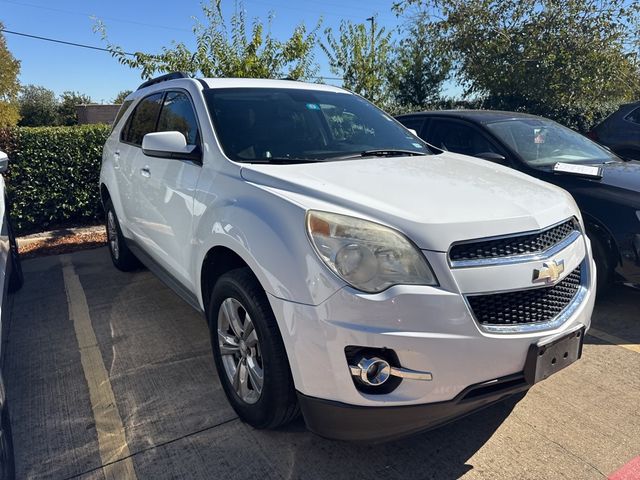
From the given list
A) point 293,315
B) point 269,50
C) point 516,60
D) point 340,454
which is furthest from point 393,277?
point 516,60

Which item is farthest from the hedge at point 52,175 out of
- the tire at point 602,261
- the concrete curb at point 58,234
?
the tire at point 602,261

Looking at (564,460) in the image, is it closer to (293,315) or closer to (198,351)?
(293,315)

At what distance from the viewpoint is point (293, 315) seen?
205 cm

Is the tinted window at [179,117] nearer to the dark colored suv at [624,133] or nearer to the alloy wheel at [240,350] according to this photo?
the alloy wheel at [240,350]

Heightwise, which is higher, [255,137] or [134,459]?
[255,137]

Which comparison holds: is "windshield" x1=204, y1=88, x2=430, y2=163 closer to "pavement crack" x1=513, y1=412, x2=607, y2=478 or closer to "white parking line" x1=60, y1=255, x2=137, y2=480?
"white parking line" x1=60, y1=255, x2=137, y2=480

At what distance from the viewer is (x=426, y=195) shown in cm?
234

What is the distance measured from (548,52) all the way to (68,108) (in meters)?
36.1

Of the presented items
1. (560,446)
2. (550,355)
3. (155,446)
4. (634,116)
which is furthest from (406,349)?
(634,116)

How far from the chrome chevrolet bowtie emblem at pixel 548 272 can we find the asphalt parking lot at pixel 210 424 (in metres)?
0.90

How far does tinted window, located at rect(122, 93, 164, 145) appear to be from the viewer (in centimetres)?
412

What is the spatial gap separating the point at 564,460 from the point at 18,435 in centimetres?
275

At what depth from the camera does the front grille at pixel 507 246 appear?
6.68 feet

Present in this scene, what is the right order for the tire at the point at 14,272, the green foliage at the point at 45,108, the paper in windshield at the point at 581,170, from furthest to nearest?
the green foliage at the point at 45,108 → the tire at the point at 14,272 → the paper in windshield at the point at 581,170
